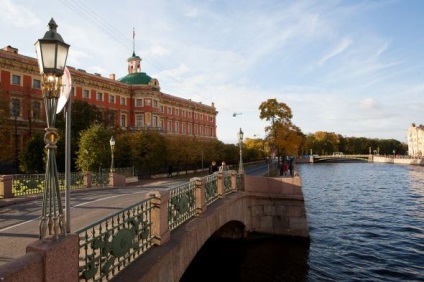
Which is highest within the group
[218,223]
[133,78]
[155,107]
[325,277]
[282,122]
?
[133,78]

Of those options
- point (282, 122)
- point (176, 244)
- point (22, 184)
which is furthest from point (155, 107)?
point (176, 244)

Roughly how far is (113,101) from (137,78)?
984 centimetres

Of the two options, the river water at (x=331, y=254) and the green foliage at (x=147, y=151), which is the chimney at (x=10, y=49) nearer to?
the green foliage at (x=147, y=151)

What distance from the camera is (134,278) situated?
516 centimetres

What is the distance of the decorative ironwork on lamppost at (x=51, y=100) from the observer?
3838 mm

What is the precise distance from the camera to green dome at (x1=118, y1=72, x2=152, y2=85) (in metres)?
63.4

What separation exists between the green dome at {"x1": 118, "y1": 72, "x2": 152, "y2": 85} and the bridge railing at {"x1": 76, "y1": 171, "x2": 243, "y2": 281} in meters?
55.2

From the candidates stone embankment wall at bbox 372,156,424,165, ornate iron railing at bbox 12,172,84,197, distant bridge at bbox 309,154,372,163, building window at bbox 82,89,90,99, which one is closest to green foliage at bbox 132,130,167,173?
ornate iron railing at bbox 12,172,84,197

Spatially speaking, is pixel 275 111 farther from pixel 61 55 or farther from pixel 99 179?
pixel 61 55

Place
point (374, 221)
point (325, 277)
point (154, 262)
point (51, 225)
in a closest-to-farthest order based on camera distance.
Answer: point (51, 225) < point (154, 262) < point (325, 277) < point (374, 221)

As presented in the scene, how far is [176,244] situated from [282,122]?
3188 centimetres

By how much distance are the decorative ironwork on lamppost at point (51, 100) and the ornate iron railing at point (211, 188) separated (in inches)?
292

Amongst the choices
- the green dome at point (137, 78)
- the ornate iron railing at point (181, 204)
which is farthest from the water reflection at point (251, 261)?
the green dome at point (137, 78)

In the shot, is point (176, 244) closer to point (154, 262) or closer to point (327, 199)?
point (154, 262)
